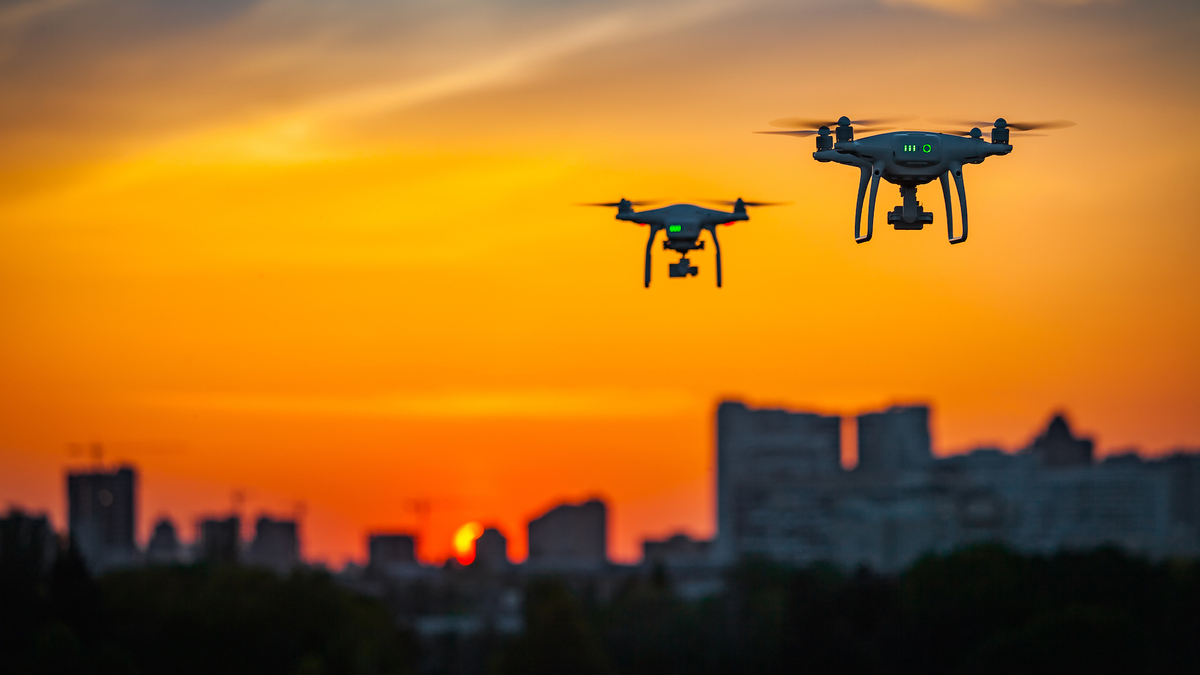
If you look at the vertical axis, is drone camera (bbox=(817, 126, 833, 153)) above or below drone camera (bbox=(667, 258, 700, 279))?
above

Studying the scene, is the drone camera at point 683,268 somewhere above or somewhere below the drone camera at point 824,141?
below

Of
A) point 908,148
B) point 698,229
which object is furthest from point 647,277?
point 908,148

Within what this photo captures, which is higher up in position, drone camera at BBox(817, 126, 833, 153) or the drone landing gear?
drone camera at BBox(817, 126, 833, 153)

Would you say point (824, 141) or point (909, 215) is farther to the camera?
point (824, 141)

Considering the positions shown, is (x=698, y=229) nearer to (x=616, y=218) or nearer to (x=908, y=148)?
(x=616, y=218)
